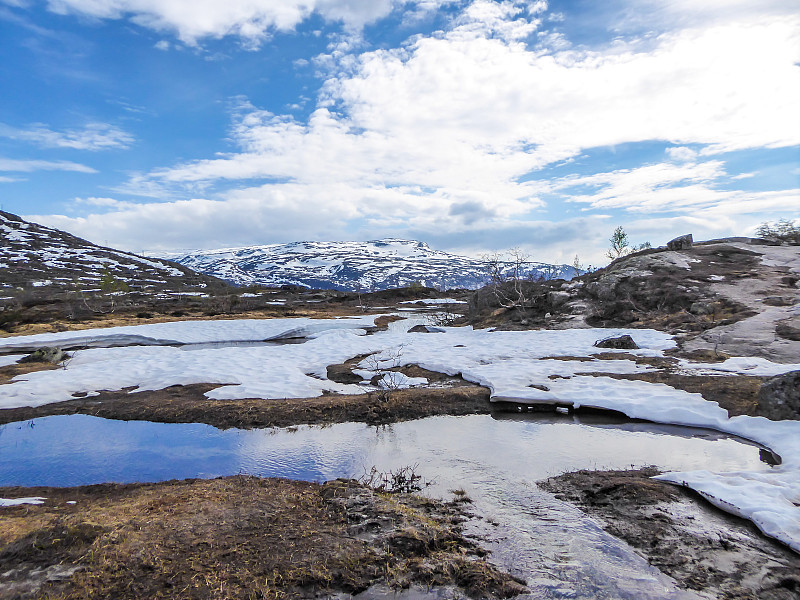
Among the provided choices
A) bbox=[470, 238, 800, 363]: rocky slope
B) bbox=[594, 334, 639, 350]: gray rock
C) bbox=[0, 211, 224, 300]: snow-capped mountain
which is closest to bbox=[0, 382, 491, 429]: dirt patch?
bbox=[594, 334, 639, 350]: gray rock

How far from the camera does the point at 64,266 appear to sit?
122312mm

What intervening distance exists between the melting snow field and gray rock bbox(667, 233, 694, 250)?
21.2 m

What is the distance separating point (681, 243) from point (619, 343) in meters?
25.9

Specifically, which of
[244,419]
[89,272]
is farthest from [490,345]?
[89,272]

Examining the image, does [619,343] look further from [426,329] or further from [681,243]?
[681,243]

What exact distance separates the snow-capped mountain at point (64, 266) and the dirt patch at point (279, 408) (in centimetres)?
8225

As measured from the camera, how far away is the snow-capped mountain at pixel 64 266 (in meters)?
99.4

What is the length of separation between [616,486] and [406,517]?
4384 mm

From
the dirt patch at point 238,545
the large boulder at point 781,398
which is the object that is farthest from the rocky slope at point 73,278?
the large boulder at point 781,398

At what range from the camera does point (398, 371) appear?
20.7 m

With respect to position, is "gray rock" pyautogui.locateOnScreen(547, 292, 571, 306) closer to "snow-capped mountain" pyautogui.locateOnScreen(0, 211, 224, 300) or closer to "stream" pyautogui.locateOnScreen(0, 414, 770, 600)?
"stream" pyautogui.locateOnScreen(0, 414, 770, 600)

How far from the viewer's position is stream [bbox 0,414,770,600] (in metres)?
6.37

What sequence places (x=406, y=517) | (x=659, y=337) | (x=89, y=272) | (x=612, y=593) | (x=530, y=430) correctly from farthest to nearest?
(x=89, y=272) < (x=659, y=337) < (x=530, y=430) < (x=406, y=517) < (x=612, y=593)

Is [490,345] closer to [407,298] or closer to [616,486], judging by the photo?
[616,486]
